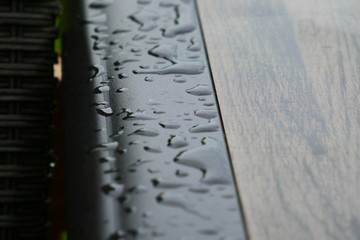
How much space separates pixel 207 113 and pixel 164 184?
0.13m

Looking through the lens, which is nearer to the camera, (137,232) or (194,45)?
(137,232)

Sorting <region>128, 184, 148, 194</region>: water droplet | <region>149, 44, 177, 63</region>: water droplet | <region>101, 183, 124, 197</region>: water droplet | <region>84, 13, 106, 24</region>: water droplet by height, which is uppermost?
<region>84, 13, 106, 24</region>: water droplet

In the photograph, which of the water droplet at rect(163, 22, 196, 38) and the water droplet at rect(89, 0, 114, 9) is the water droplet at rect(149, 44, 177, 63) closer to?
the water droplet at rect(163, 22, 196, 38)

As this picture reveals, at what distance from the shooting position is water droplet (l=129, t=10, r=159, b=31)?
911mm

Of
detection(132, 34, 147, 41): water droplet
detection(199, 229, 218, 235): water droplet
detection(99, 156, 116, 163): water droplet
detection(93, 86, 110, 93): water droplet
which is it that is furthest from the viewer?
detection(132, 34, 147, 41): water droplet

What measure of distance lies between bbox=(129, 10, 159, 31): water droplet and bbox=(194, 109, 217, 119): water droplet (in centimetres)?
23

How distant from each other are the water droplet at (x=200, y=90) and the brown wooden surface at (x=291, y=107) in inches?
0.5

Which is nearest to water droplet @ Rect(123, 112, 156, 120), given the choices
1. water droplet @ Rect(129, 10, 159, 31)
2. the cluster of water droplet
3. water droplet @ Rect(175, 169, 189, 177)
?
the cluster of water droplet

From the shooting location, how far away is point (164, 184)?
61 cm

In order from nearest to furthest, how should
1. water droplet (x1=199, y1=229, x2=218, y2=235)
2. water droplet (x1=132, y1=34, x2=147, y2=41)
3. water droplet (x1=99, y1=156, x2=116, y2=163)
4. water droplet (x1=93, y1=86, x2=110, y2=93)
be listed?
water droplet (x1=199, y1=229, x2=218, y2=235) < water droplet (x1=99, y1=156, x2=116, y2=163) < water droplet (x1=93, y1=86, x2=110, y2=93) < water droplet (x1=132, y1=34, x2=147, y2=41)

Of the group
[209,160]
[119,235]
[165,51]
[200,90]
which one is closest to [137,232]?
[119,235]

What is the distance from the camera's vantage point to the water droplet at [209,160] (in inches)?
24.1

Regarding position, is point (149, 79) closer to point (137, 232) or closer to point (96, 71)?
point (96, 71)

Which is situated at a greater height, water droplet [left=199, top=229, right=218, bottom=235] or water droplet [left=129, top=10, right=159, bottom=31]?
water droplet [left=129, top=10, right=159, bottom=31]
